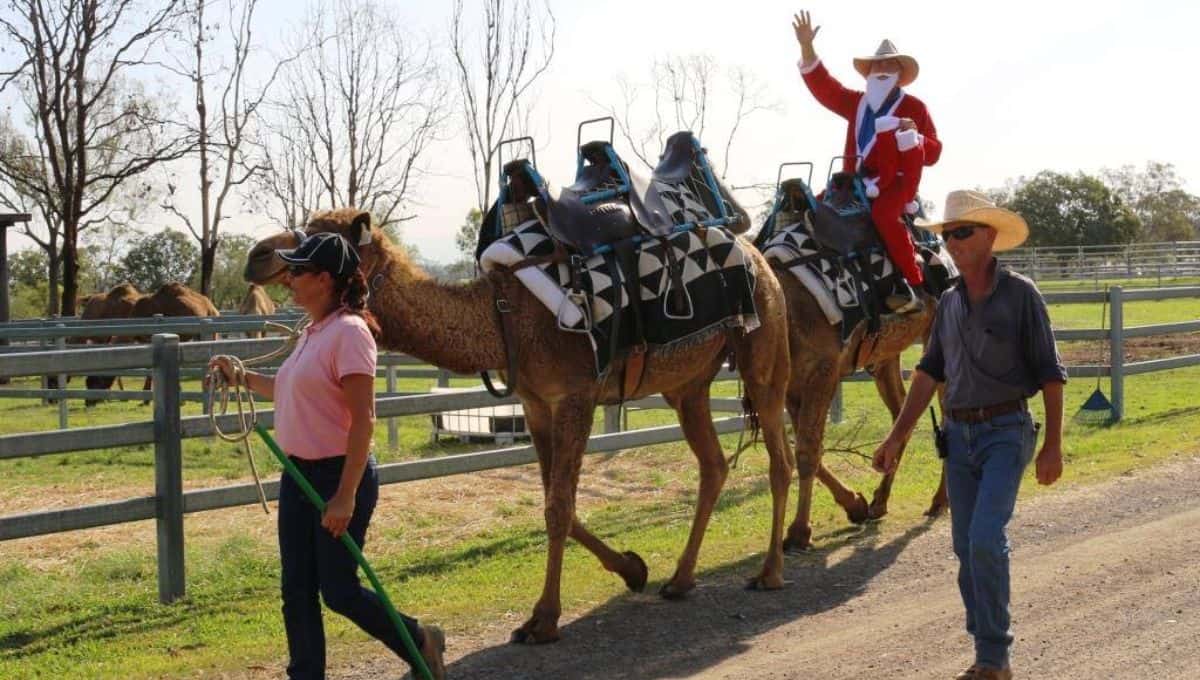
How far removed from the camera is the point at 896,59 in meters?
9.54

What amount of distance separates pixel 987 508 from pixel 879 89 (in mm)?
5121

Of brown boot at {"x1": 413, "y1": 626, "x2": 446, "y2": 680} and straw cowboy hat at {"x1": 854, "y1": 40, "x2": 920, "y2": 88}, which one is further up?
straw cowboy hat at {"x1": 854, "y1": 40, "x2": 920, "y2": 88}

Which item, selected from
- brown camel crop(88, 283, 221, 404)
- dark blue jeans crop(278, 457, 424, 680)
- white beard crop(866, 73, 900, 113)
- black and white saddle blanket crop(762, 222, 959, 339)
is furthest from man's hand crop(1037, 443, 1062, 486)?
brown camel crop(88, 283, 221, 404)

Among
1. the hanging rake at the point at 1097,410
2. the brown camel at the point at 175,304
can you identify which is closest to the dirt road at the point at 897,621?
the hanging rake at the point at 1097,410

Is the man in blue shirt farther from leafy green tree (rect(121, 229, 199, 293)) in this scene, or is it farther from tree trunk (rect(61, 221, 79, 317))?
leafy green tree (rect(121, 229, 199, 293))

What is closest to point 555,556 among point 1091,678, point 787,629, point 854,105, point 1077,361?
point 787,629

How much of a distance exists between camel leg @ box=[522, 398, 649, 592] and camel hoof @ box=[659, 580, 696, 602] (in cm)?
17

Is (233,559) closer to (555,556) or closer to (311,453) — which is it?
(555,556)

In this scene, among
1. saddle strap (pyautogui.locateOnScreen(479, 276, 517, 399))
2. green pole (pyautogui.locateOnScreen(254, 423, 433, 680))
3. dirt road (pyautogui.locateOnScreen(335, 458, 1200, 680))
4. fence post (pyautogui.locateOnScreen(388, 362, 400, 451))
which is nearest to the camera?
green pole (pyautogui.locateOnScreen(254, 423, 433, 680))

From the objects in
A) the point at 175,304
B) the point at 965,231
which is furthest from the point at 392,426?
the point at 175,304

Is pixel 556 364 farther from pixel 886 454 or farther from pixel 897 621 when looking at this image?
pixel 897 621

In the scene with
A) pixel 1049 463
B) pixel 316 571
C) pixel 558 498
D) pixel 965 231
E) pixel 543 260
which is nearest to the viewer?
pixel 316 571

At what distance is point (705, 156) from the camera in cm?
834

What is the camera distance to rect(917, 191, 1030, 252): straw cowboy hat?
5430mm
